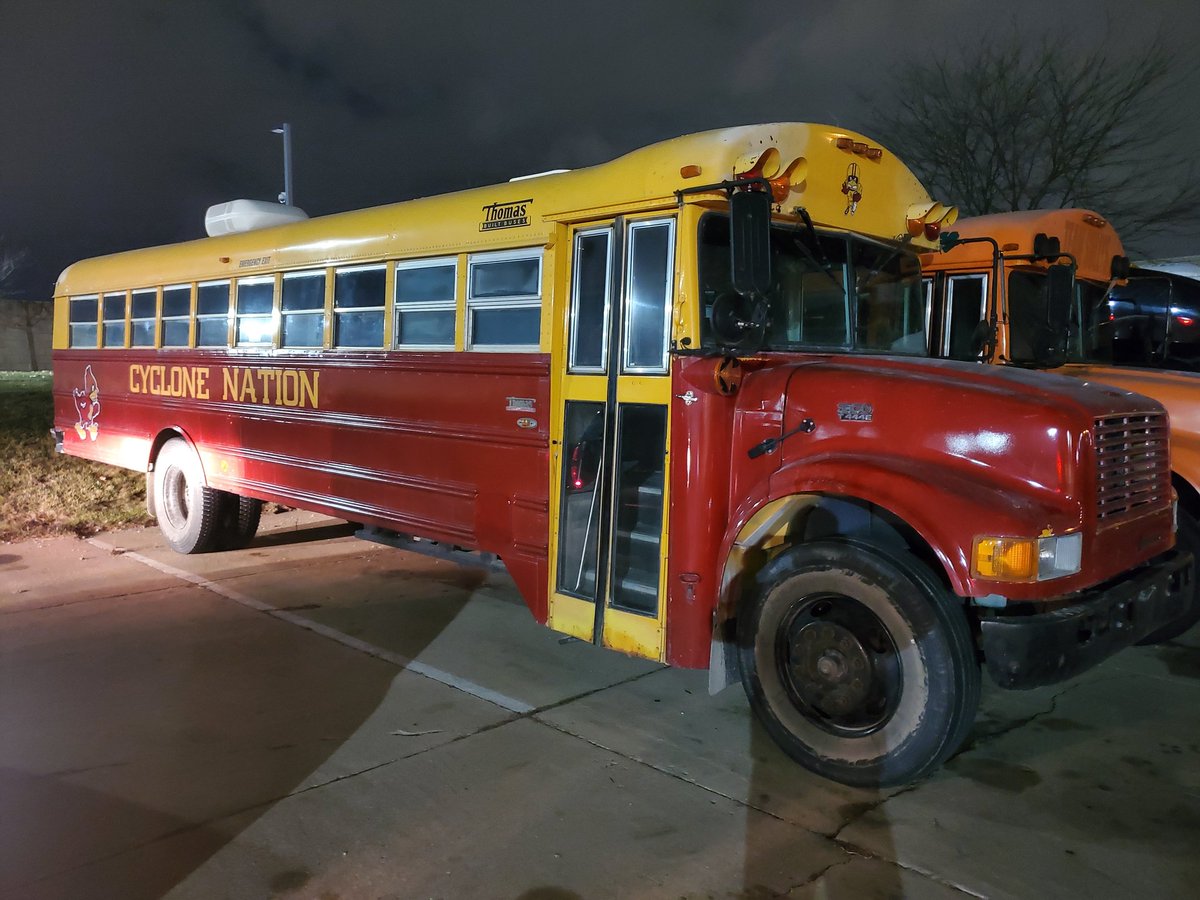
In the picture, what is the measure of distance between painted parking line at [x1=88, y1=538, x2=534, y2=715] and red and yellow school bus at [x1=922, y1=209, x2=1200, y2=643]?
3447 millimetres

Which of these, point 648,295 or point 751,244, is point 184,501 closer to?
point 648,295

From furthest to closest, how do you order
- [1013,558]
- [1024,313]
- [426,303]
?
[1024,313] < [426,303] < [1013,558]

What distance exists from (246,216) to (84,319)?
2694 millimetres

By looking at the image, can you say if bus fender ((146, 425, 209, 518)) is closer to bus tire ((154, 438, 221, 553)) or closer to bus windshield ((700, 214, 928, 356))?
bus tire ((154, 438, 221, 553))

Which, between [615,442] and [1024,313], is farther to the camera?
[1024,313]

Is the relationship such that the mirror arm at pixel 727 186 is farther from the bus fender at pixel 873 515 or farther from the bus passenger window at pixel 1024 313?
the bus passenger window at pixel 1024 313

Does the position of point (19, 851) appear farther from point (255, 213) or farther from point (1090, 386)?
point (255, 213)

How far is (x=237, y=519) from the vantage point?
25.7 ft

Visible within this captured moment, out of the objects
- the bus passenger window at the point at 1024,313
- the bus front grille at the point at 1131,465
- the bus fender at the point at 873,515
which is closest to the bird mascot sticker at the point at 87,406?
the bus fender at the point at 873,515

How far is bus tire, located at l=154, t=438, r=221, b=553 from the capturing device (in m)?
7.52

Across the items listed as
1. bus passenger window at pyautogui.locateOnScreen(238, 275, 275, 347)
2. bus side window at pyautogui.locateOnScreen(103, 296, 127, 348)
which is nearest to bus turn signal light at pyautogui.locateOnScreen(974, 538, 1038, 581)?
bus passenger window at pyautogui.locateOnScreen(238, 275, 275, 347)

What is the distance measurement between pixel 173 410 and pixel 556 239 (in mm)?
4762

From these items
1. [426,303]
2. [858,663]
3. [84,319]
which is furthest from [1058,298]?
[84,319]

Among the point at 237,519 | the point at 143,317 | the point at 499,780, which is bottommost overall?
the point at 499,780
